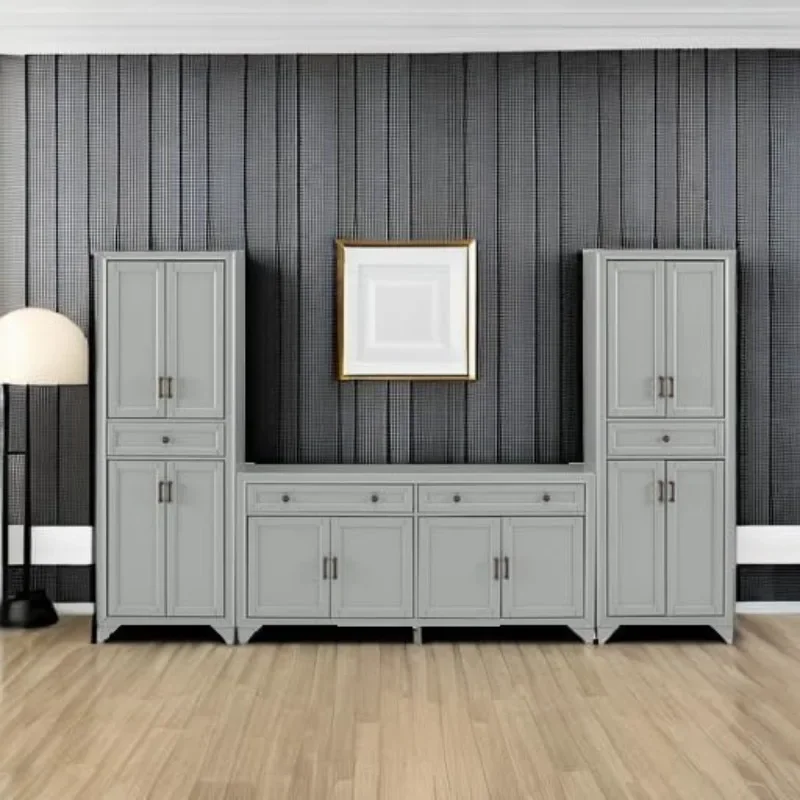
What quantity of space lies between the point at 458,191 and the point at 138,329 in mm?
1778

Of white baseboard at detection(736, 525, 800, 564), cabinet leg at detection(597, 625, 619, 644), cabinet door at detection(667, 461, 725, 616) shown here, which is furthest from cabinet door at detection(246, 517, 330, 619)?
white baseboard at detection(736, 525, 800, 564)

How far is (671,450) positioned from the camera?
15.8 feet

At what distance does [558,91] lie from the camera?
17.3ft

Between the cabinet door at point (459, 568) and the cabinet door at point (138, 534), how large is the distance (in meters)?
1.24

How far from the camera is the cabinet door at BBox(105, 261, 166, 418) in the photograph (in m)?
4.79

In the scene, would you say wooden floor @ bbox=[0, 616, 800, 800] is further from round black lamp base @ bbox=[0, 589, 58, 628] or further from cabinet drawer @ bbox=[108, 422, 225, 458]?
cabinet drawer @ bbox=[108, 422, 225, 458]

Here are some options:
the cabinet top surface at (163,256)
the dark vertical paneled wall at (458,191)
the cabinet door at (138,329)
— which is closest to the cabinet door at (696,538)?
the dark vertical paneled wall at (458,191)

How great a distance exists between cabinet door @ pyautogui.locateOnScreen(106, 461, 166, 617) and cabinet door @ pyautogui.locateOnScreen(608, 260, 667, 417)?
2.20 metres

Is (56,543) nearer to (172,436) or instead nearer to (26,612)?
(26,612)

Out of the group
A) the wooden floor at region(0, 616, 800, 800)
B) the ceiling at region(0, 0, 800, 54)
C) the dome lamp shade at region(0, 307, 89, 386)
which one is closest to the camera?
the wooden floor at region(0, 616, 800, 800)

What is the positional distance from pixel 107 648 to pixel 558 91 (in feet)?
11.7

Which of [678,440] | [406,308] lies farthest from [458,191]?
[678,440]

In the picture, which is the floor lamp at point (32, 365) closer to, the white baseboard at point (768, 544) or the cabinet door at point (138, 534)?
the cabinet door at point (138, 534)

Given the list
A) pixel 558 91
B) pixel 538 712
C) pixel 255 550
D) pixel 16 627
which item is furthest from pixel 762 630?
pixel 16 627
